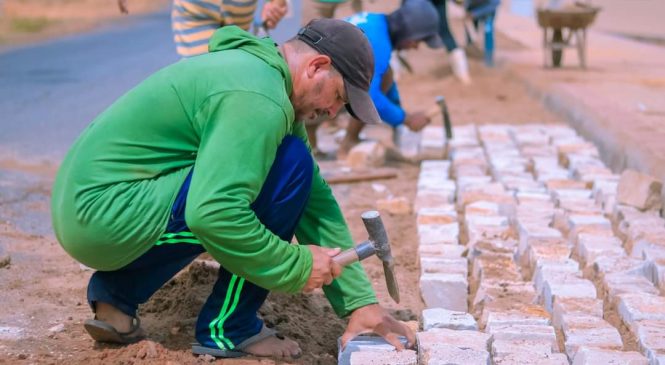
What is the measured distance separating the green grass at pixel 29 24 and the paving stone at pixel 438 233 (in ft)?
43.6

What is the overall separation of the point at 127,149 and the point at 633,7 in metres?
20.5

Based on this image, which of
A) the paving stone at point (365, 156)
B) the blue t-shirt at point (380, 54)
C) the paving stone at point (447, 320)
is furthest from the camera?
the paving stone at point (365, 156)

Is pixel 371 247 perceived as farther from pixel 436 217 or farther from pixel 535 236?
pixel 436 217

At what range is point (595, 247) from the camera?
15.2 feet

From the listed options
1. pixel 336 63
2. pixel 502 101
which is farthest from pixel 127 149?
pixel 502 101

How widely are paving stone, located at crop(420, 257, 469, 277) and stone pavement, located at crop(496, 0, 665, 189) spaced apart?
180 cm

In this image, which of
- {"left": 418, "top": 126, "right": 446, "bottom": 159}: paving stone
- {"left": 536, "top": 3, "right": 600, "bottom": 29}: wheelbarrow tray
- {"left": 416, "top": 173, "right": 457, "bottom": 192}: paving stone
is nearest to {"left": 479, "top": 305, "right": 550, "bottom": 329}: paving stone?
{"left": 416, "top": 173, "right": 457, "bottom": 192}: paving stone

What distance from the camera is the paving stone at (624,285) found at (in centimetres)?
411

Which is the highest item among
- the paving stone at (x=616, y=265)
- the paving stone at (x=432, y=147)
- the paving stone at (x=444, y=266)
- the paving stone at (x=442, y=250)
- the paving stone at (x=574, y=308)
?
the paving stone at (x=574, y=308)

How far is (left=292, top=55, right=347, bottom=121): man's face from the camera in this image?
320cm

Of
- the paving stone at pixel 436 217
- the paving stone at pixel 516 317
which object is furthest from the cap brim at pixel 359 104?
the paving stone at pixel 436 217

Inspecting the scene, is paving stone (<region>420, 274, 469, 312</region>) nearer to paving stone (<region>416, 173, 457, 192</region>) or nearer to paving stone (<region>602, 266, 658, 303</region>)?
paving stone (<region>602, 266, 658, 303</region>)

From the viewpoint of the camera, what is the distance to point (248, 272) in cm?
308

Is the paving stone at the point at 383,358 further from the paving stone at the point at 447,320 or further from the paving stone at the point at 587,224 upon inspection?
the paving stone at the point at 587,224
